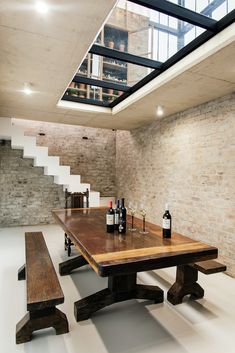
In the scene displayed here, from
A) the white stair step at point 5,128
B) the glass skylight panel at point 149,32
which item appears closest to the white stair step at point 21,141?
the white stair step at point 5,128

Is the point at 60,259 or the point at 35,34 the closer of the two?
the point at 35,34

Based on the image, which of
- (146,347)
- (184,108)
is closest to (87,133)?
(184,108)

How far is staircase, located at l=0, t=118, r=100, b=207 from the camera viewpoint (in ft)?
16.9

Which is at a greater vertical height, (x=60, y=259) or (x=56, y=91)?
(x=56, y=91)

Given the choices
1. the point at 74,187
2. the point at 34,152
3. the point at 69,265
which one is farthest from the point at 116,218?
the point at 34,152

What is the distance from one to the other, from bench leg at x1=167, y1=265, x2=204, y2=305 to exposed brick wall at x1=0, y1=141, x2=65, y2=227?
4508mm

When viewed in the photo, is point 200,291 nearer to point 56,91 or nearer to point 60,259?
point 60,259

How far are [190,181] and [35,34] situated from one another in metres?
3.21

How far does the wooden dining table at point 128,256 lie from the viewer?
1.71 m

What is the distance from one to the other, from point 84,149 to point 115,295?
4922 millimetres

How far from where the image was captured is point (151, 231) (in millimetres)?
2520

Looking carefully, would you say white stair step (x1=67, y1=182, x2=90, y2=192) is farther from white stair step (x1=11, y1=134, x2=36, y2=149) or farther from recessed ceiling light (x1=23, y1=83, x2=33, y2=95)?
recessed ceiling light (x1=23, y1=83, x2=33, y2=95)

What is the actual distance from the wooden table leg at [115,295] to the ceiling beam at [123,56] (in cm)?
260

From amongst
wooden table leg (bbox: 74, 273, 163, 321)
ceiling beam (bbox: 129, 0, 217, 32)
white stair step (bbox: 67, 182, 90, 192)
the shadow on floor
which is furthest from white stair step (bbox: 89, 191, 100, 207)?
ceiling beam (bbox: 129, 0, 217, 32)
